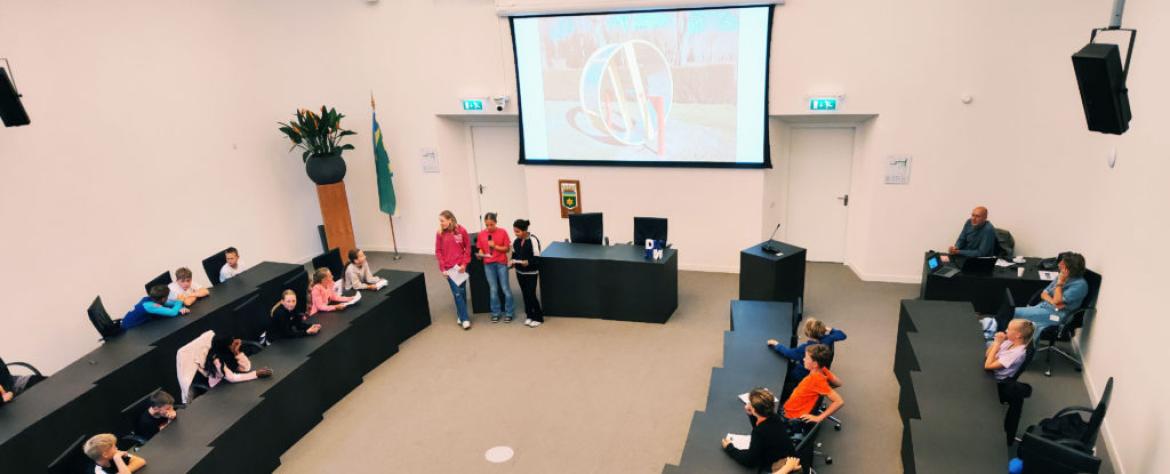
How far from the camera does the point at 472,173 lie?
34.0 ft

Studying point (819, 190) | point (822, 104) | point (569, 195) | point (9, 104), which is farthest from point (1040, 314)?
point (9, 104)

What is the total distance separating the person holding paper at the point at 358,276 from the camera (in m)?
7.14

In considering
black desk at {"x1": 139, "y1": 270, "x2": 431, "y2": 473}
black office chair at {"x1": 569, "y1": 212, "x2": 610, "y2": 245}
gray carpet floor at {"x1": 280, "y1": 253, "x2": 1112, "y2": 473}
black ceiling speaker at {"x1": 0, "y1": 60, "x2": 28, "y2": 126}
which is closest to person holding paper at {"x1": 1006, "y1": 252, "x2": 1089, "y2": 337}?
gray carpet floor at {"x1": 280, "y1": 253, "x2": 1112, "y2": 473}

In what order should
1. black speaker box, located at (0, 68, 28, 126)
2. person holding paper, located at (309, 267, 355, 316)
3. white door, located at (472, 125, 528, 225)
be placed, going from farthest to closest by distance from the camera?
white door, located at (472, 125, 528, 225) → person holding paper, located at (309, 267, 355, 316) → black speaker box, located at (0, 68, 28, 126)

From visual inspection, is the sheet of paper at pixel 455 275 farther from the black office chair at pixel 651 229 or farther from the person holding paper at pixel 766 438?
the person holding paper at pixel 766 438

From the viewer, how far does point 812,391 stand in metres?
4.67

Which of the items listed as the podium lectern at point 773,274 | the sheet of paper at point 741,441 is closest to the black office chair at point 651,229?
the podium lectern at point 773,274

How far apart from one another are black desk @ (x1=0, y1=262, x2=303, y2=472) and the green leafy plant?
117 inches

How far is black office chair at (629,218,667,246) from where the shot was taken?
765 cm

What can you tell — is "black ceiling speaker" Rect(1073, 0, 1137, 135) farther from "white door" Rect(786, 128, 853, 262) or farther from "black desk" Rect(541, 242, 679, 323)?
"white door" Rect(786, 128, 853, 262)

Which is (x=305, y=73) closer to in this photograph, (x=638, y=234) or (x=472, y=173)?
(x=472, y=173)

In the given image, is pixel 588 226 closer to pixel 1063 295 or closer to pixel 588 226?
pixel 588 226

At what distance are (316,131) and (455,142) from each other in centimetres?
202

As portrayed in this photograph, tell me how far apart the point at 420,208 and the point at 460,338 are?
3390mm
